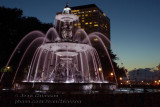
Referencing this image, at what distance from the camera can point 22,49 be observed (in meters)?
31.5

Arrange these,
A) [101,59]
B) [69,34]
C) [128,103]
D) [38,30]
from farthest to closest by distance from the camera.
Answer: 1. [101,59]
2. [38,30]
3. [69,34]
4. [128,103]

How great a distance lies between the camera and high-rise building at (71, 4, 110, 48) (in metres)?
119

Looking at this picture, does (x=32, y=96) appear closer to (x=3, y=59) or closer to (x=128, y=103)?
(x=128, y=103)

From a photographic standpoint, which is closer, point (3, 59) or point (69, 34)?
point (69, 34)

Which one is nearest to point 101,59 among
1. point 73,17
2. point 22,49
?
point 22,49

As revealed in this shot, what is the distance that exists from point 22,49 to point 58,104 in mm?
24999

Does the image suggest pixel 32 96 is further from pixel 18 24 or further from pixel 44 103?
pixel 18 24

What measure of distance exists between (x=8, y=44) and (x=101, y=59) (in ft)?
72.0

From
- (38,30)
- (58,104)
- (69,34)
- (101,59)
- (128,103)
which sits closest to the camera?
(58,104)

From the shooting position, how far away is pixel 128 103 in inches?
346

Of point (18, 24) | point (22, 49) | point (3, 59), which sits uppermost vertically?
point (18, 24)

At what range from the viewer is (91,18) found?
122750mm

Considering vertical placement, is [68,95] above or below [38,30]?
below

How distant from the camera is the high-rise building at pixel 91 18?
119 m
